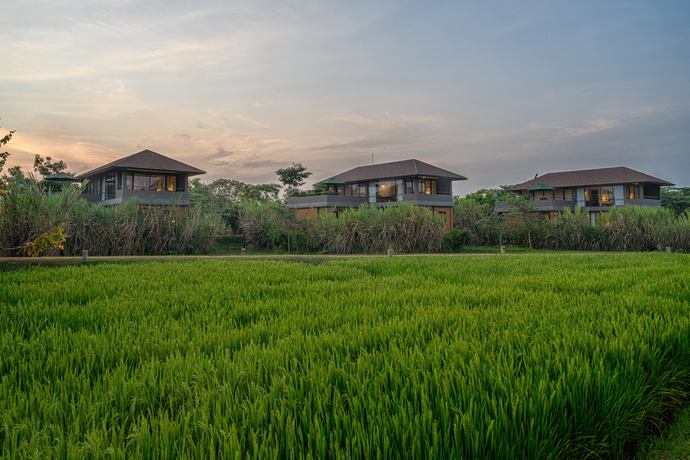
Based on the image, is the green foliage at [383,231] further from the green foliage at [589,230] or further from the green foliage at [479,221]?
the green foliage at [589,230]

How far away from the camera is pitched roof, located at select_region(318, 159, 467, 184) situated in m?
41.2

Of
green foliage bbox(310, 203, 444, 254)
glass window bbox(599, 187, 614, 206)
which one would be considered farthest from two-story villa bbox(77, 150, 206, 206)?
glass window bbox(599, 187, 614, 206)

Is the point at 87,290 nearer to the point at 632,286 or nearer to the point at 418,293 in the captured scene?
the point at 418,293

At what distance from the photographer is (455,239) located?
27078 millimetres

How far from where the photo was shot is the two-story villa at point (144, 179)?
35.6 metres

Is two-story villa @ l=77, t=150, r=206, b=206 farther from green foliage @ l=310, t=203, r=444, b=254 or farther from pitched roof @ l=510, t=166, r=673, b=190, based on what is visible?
pitched roof @ l=510, t=166, r=673, b=190

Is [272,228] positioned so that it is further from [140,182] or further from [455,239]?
[140,182]

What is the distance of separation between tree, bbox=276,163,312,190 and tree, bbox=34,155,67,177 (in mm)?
24570

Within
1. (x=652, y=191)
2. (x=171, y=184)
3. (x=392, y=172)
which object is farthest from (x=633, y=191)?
(x=171, y=184)

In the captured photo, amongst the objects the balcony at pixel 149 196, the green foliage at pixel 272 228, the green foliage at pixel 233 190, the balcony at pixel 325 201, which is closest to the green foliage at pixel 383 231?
the green foliage at pixel 272 228

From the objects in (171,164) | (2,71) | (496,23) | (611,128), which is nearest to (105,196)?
(171,164)

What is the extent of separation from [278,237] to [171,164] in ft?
53.1

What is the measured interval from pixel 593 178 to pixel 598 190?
143 centimetres

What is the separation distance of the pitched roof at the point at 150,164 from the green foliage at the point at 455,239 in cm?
2214
